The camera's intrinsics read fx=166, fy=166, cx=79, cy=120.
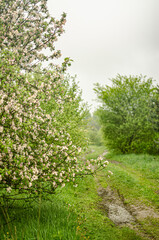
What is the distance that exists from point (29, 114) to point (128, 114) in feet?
68.5

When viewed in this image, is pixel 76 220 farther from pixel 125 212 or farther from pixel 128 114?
pixel 128 114

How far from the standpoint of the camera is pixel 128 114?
2420cm

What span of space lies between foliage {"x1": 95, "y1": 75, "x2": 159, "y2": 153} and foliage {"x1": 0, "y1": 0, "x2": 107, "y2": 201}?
60.3 feet

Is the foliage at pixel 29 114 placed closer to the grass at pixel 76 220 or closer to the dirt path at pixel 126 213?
the grass at pixel 76 220

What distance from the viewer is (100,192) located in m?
10.9

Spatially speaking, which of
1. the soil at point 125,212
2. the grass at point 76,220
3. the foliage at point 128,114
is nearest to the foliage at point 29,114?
the grass at point 76,220

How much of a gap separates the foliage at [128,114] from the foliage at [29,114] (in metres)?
18.4

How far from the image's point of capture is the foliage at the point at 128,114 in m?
23.2

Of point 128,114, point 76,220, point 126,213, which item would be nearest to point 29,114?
point 76,220

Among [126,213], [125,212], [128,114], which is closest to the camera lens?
[126,213]

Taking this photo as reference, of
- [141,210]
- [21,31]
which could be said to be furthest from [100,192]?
[21,31]

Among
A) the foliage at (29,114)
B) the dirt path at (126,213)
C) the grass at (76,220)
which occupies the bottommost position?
the dirt path at (126,213)

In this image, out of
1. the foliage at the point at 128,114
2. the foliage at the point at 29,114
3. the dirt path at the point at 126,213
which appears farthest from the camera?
the foliage at the point at 128,114

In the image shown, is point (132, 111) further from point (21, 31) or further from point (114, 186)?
point (21, 31)
